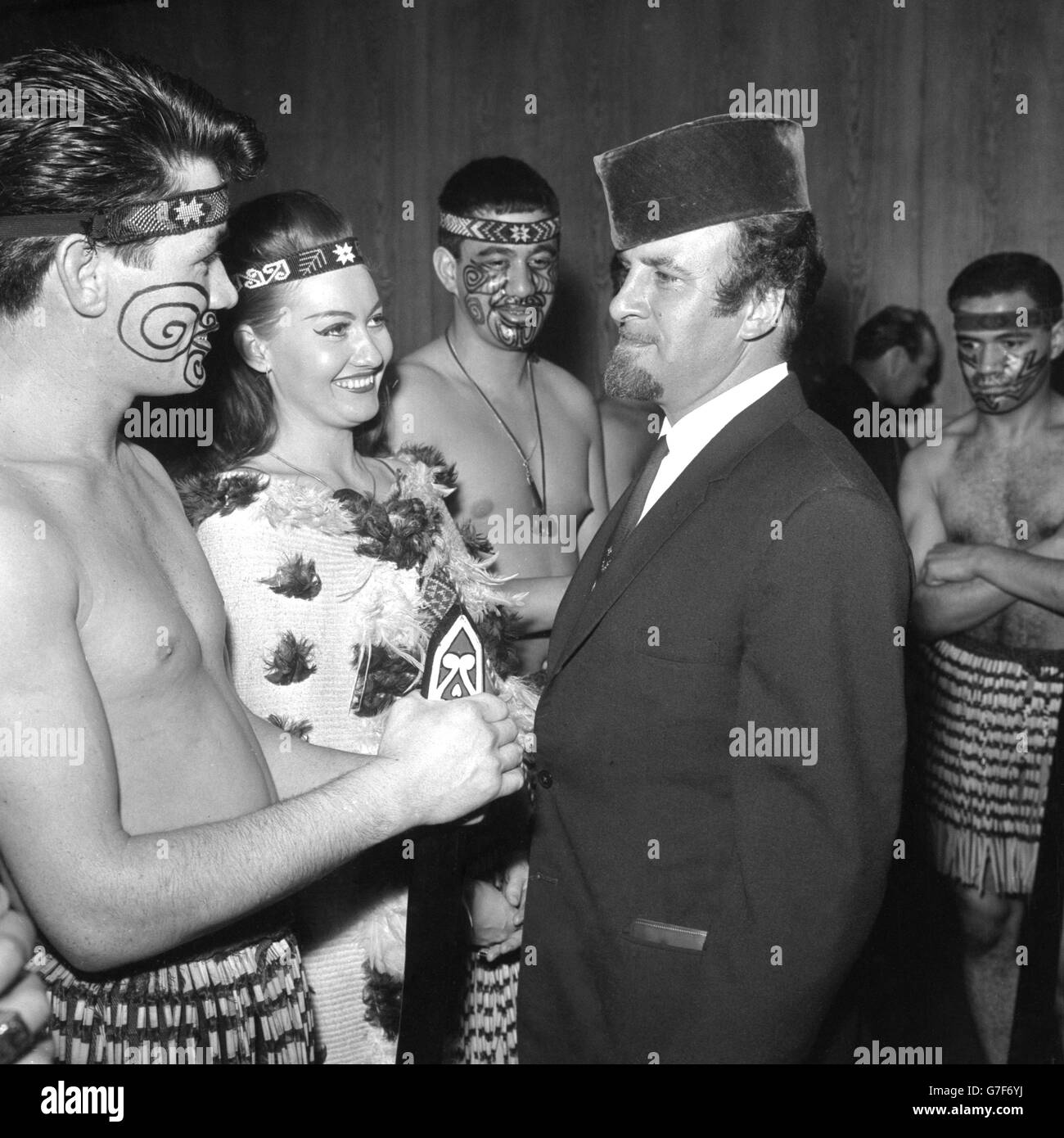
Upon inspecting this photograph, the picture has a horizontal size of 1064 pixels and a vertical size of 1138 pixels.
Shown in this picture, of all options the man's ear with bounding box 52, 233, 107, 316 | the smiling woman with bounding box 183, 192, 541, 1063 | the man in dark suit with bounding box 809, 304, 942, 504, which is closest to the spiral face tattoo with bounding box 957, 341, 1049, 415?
the man in dark suit with bounding box 809, 304, 942, 504

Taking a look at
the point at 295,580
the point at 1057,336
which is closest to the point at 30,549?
the point at 295,580

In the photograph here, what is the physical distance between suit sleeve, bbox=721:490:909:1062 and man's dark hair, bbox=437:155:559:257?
1848mm

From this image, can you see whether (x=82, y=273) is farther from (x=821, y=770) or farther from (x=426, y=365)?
(x=426, y=365)

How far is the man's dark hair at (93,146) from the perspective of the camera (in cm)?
122

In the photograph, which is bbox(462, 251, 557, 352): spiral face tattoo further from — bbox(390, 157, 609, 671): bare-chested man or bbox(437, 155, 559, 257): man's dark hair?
bbox(437, 155, 559, 257): man's dark hair

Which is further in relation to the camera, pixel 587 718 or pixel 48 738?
pixel 587 718

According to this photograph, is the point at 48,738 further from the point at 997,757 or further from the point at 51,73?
the point at 997,757

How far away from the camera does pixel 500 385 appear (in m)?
3.06

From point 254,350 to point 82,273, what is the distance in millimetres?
789

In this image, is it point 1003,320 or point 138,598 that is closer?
point 138,598

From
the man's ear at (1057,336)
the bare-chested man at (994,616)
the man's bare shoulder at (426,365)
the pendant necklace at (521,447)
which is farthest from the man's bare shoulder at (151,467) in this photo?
the man's ear at (1057,336)

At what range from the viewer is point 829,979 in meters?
1.33
